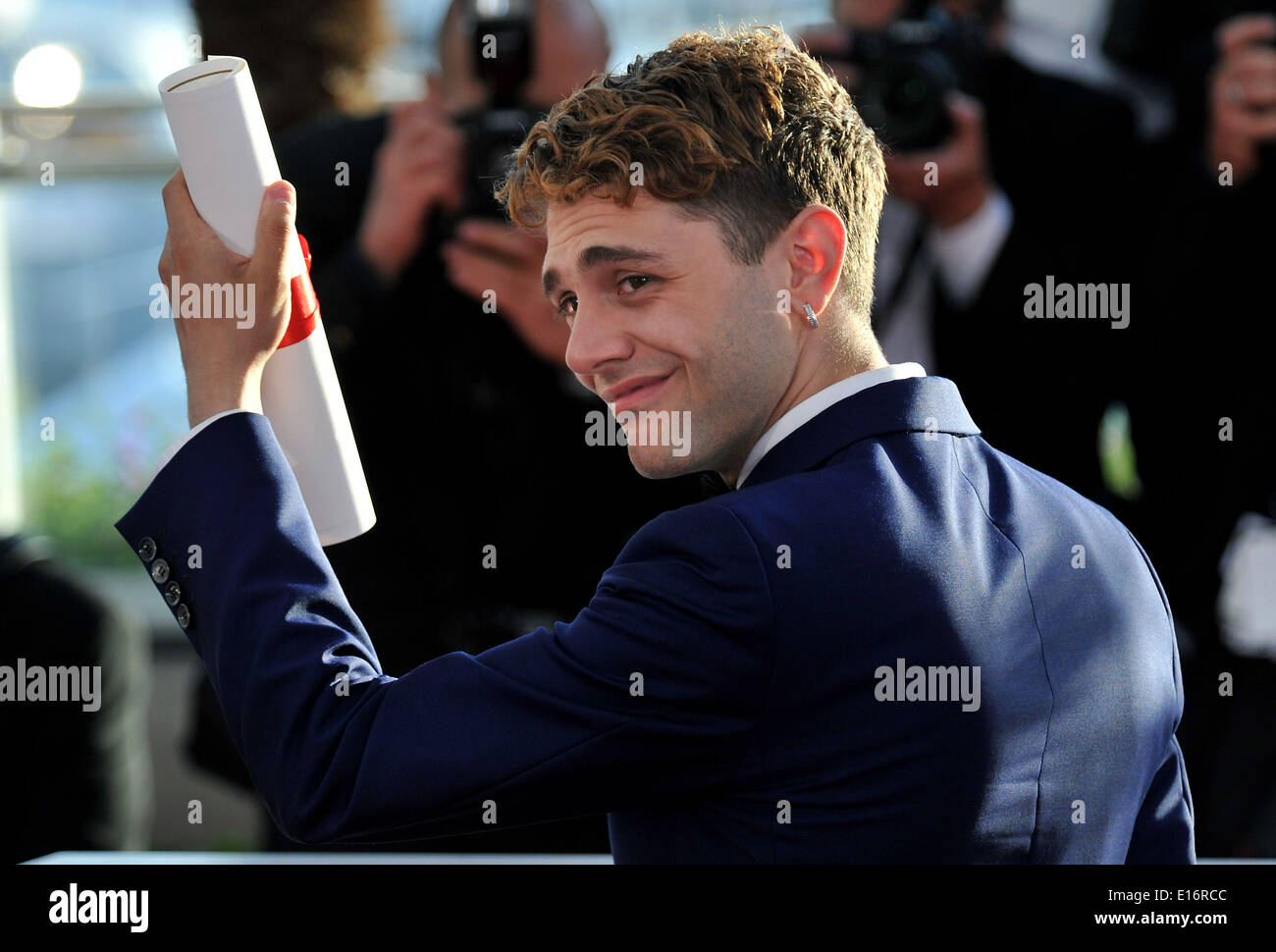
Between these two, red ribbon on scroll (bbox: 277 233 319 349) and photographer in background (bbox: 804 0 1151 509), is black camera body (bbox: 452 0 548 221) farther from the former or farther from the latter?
red ribbon on scroll (bbox: 277 233 319 349)

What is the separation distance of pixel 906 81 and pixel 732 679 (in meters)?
1.33

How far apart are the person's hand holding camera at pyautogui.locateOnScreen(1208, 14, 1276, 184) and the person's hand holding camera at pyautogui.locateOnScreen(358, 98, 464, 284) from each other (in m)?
1.10

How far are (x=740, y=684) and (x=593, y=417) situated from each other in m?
1.08

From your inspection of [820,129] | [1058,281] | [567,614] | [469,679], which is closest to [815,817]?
[469,679]

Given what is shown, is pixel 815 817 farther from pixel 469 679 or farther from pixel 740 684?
→ pixel 469 679

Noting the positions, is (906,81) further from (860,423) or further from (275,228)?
(275,228)

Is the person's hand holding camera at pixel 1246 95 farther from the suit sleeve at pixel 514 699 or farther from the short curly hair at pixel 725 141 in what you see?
the suit sleeve at pixel 514 699

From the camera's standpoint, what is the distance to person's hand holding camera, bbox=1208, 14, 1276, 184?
78.0 inches

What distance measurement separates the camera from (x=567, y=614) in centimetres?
200

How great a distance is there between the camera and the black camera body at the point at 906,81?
79.0 inches

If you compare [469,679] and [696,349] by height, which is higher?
[696,349]

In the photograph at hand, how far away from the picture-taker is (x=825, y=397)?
1.07 metres

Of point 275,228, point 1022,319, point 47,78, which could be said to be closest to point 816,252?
point 275,228
